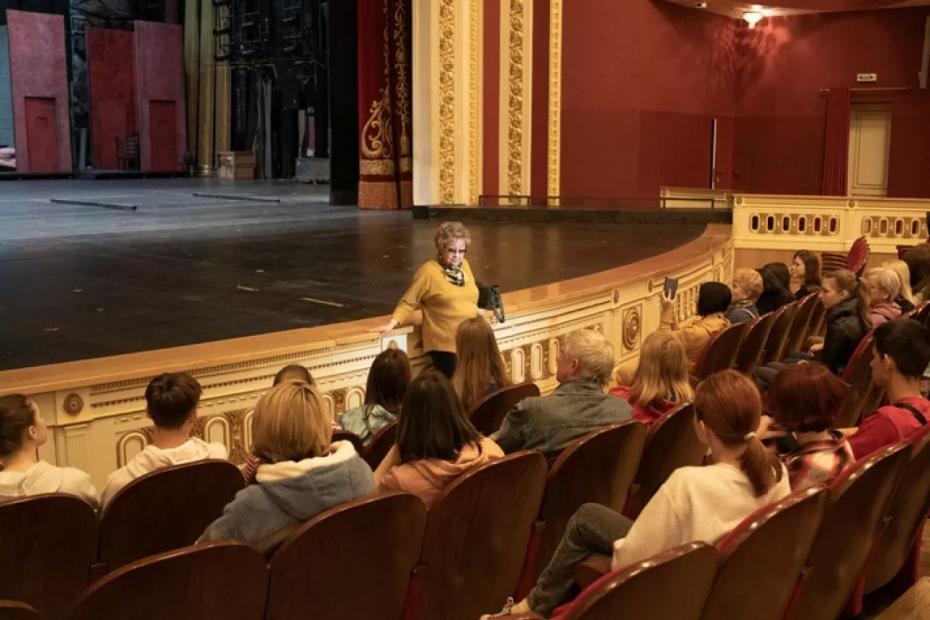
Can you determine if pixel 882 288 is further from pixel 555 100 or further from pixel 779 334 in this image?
pixel 555 100

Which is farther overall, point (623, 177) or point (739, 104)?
point (739, 104)

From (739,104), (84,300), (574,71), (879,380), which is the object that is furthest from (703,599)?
(739,104)

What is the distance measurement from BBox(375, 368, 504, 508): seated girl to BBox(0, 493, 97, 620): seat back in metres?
0.61

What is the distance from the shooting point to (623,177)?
11.5 meters

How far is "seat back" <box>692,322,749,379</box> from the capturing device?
3672 millimetres

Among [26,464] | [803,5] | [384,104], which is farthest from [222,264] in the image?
[803,5]

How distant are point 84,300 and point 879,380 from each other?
360cm

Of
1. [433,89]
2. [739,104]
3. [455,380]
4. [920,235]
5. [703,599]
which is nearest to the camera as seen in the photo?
[703,599]

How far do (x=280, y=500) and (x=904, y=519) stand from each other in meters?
1.43

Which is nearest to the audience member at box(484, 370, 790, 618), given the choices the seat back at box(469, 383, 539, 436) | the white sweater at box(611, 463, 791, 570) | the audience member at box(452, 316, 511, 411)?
the white sweater at box(611, 463, 791, 570)

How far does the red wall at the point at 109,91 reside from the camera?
65.9ft

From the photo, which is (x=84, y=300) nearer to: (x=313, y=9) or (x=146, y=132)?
(x=313, y=9)

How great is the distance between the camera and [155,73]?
20.4 m

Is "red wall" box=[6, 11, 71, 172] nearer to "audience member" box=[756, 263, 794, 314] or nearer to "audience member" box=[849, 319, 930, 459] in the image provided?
"audience member" box=[756, 263, 794, 314]
